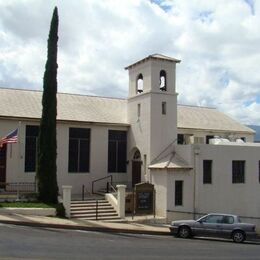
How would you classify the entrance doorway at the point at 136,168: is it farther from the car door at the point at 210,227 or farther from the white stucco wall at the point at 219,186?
the car door at the point at 210,227

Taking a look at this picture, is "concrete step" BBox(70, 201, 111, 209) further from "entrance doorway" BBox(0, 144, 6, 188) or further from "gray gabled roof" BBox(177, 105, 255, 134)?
"gray gabled roof" BBox(177, 105, 255, 134)

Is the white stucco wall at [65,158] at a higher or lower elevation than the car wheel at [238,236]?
higher

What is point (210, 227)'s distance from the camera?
2231cm

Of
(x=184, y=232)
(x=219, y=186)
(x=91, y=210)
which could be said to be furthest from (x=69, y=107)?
(x=184, y=232)

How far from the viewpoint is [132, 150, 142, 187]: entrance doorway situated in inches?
1302

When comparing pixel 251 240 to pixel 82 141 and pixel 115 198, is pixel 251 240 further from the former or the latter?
pixel 82 141

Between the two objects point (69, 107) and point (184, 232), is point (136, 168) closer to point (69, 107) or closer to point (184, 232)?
point (69, 107)

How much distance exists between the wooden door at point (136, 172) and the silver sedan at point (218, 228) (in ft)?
34.5

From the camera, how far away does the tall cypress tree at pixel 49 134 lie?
26906mm

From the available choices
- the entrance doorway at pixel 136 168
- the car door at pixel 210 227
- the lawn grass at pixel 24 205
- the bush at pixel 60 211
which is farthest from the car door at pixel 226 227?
the entrance doorway at pixel 136 168

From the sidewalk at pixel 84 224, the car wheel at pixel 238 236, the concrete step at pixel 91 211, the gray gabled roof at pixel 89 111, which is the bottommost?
the car wheel at pixel 238 236

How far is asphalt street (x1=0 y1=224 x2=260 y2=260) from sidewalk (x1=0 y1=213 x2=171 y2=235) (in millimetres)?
1801

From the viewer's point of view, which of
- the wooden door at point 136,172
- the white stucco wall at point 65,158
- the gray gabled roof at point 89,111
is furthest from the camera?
the wooden door at point 136,172

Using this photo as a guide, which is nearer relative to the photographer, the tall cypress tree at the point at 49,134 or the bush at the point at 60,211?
the bush at the point at 60,211
